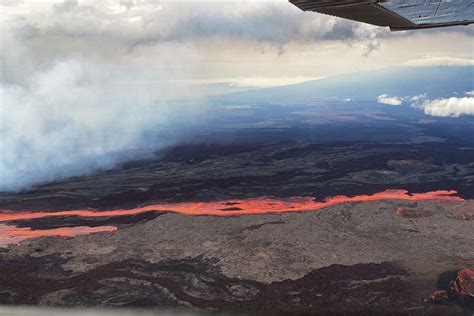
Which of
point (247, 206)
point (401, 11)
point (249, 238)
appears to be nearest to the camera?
point (401, 11)

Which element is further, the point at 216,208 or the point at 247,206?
the point at 247,206

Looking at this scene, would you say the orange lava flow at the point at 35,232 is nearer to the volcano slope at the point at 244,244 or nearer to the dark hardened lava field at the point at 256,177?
the volcano slope at the point at 244,244

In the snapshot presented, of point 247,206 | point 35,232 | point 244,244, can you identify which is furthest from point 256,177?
point 35,232

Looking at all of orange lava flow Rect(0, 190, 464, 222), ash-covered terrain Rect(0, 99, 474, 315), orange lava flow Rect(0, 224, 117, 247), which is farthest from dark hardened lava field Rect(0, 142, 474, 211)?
orange lava flow Rect(0, 224, 117, 247)

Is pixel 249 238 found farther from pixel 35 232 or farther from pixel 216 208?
pixel 35 232

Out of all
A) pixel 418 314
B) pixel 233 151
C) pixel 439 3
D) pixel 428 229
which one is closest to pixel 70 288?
pixel 418 314

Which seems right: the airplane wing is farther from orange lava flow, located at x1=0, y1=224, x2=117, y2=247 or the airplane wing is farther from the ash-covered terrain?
orange lava flow, located at x1=0, y1=224, x2=117, y2=247
